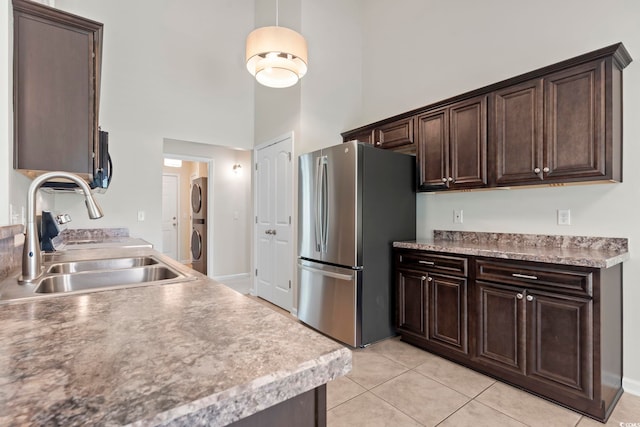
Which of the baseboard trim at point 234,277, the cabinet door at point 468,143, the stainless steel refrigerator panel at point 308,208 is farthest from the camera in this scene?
the baseboard trim at point 234,277

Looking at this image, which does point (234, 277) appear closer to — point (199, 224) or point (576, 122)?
point (199, 224)

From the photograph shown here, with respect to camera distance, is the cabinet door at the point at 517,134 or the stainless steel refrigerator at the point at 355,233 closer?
the cabinet door at the point at 517,134

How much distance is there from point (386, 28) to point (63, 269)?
397 cm

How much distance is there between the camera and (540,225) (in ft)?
8.05

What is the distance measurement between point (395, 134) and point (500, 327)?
6.41 ft

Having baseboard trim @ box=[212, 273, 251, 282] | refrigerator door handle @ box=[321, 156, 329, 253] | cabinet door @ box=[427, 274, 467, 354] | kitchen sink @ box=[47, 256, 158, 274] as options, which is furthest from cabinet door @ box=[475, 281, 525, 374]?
baseboard trim @ box=[212, 273, 251, 282]

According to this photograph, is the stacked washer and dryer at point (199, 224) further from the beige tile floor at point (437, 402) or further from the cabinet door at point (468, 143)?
the cabinet door at point (468, 143)

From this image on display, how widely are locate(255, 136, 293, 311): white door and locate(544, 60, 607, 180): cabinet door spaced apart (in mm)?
2547

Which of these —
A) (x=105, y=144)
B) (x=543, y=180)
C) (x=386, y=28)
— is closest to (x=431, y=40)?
(x=386, y=28)

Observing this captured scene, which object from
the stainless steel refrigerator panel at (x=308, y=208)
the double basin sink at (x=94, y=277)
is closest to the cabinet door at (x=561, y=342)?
the stainless steel refrigerator panel at (x=308, y=208)

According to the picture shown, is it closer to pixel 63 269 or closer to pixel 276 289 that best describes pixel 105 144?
pixel 63 269

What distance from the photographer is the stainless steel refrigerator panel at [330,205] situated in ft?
9.02

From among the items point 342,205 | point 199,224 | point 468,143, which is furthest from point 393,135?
point 199,224

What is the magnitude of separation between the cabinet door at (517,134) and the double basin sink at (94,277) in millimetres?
2295
